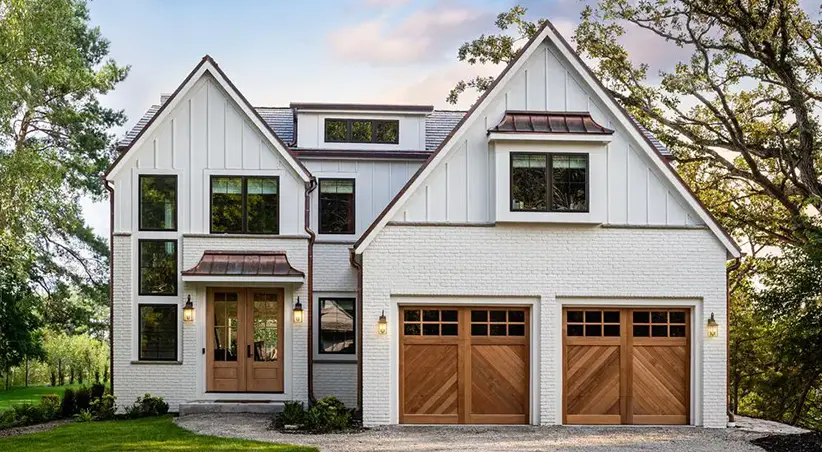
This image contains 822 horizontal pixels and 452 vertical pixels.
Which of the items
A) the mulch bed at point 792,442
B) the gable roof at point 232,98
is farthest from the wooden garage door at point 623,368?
the gable roof at point 232,98

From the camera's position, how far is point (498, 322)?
1716 cm

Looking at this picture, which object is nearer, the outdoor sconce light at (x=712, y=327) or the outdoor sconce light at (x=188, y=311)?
the outdoor sconce light at (x=712, y=327)

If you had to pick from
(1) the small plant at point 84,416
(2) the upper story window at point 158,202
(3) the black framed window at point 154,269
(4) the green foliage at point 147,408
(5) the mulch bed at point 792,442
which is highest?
(2) the upper story window at point 158,202

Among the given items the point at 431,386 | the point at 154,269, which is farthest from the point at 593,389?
the point at 154,269

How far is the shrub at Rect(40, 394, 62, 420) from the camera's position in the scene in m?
19.6

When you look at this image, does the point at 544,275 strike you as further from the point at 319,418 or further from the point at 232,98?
the point at 232,98

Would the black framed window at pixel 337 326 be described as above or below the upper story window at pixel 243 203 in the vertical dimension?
below

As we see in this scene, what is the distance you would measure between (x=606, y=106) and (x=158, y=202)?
31.3 ft

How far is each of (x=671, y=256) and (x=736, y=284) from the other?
11737 millimetres

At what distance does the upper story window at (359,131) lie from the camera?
70.6ft

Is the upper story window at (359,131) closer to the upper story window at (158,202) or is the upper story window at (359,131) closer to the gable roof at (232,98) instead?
the gable roof at (232,98)

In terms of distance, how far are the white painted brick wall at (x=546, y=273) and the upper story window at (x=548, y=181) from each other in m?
0.49

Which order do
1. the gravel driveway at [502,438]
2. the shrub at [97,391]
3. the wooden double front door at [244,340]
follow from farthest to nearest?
the shrub at [97,391] < the wooden double front door at [244,340] < the gravel driveway at [502,438]

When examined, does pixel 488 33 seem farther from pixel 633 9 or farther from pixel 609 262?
pixel 609 262
